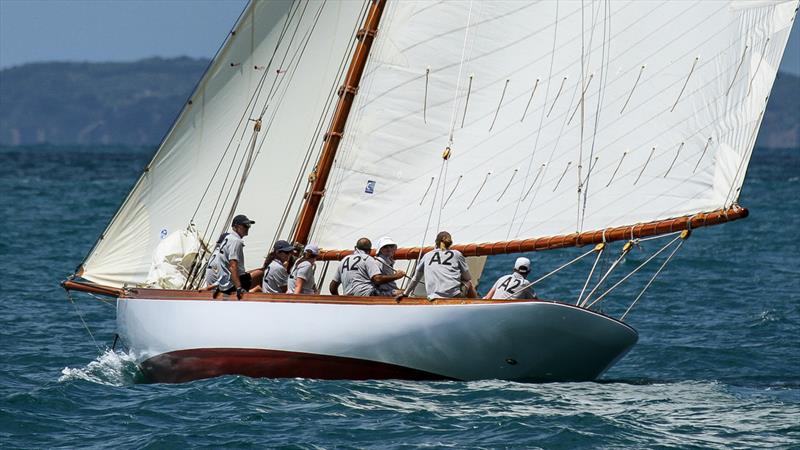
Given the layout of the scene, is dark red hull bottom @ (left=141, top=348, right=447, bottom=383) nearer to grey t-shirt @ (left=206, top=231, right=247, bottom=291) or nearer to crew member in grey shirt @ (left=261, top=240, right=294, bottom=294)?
grey t-shirt @ (left=206, top=231, right=247, bottom=291)

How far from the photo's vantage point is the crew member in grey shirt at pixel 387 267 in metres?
20.0

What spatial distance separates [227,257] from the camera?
2047 centimetres

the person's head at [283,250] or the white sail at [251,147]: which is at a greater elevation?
the white sail at [251,147]

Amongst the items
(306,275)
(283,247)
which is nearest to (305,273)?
(306,275)

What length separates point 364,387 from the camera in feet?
63.1

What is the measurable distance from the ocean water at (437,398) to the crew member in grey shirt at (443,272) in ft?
3.82

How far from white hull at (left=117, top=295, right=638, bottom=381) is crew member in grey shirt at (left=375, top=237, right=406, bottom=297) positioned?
26.9 inches

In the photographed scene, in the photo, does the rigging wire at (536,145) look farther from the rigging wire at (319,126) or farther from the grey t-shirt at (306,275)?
the rigging wire at (319,126)

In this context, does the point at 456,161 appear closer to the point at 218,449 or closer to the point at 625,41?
the point at 625,41

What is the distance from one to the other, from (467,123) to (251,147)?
3819 millimetres

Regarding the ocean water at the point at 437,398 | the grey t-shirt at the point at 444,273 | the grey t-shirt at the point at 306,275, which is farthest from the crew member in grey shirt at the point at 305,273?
the grey t-shirt at the point at 444,273

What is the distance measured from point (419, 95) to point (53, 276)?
16.1 metres

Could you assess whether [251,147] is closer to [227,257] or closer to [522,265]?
[227,257]

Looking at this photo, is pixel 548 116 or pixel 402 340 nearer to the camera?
pixel 402 340
